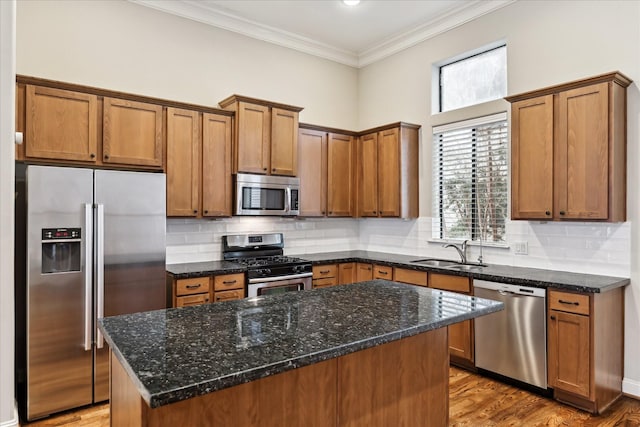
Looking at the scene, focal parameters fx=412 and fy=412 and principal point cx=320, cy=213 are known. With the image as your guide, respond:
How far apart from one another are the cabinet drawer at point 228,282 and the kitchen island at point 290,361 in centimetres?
160

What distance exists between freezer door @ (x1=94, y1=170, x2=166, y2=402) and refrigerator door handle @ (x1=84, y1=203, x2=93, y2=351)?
0.16 feet

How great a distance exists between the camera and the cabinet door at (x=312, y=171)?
486cm

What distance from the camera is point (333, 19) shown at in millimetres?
4664

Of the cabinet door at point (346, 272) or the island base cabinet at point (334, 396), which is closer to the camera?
the island base cabinet at point (334, 396)

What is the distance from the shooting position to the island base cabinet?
1452mm

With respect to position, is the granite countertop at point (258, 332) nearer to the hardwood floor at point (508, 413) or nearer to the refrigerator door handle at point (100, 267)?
the hardwood floor at point (508, 413)

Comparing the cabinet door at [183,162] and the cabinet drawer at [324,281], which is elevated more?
the cabinet door at [183,162]

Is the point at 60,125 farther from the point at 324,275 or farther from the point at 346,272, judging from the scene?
the point at 346,272

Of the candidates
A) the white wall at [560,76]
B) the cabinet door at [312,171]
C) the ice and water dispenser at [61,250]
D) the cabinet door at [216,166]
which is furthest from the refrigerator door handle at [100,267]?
the white wall at [560,76]

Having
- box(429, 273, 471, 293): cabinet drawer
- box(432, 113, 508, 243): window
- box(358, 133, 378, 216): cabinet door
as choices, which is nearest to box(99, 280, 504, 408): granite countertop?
box(429, 273, 471, 293): cabinet drawer

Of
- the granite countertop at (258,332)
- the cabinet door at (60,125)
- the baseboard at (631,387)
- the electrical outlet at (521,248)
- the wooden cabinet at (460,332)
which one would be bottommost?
the baseboard at (631,387)

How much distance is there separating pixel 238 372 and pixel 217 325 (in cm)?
58

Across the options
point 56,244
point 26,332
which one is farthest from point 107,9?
point 26,332

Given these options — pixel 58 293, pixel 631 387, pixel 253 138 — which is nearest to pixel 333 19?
pixel 253 138
